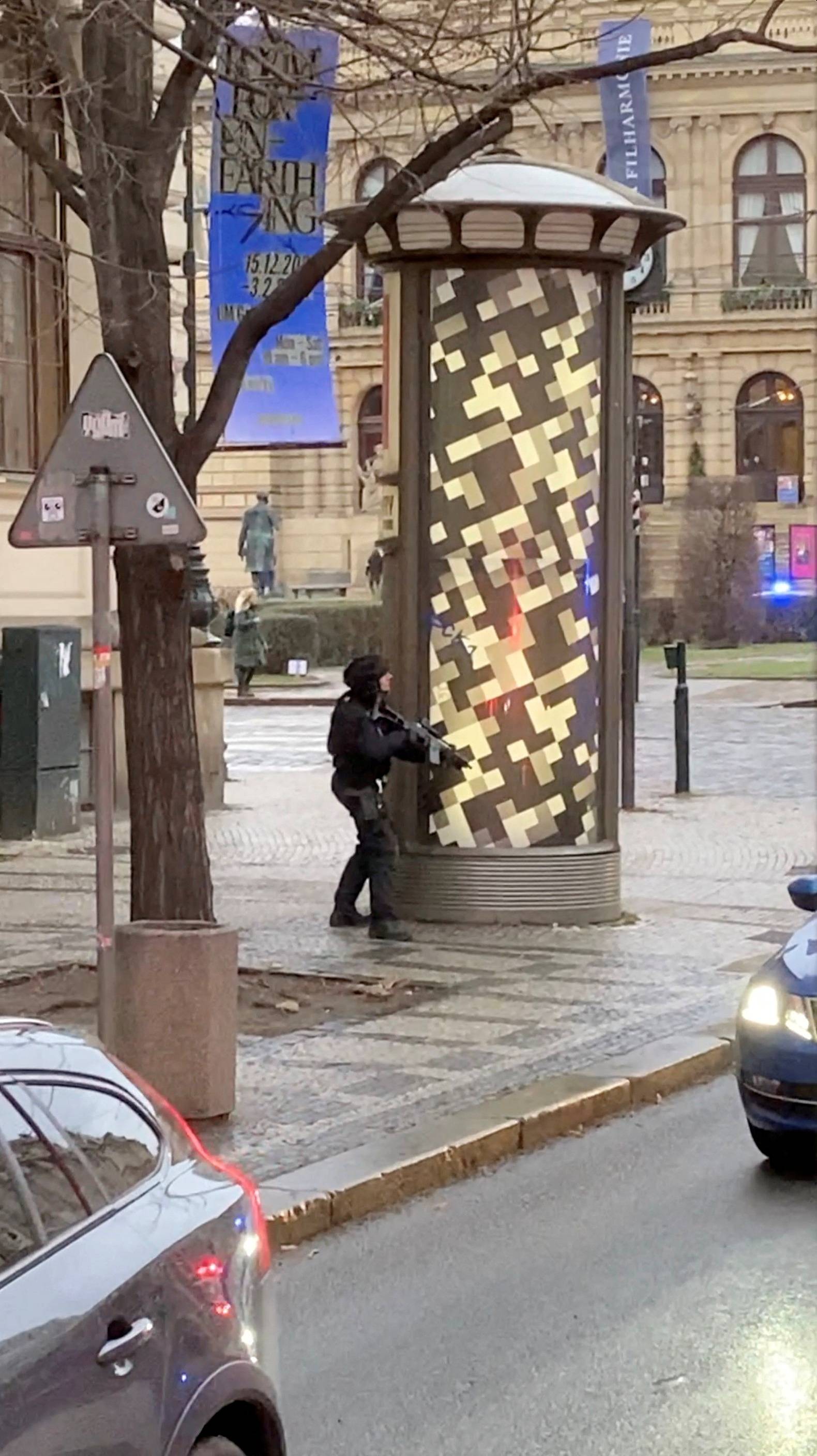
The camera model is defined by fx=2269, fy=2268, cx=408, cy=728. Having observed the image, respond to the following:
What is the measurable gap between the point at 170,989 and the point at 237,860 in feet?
27.6

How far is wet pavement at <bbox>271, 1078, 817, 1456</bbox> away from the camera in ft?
18.8

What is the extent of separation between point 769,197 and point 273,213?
52.4 meters

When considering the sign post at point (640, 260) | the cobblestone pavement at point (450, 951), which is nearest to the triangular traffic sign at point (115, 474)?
the cobblestone pavement at point (450, 951)

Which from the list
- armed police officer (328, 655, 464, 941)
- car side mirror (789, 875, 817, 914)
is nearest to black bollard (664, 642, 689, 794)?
armed police officer (328, 655, 464, 941)

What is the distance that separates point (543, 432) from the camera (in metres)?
13.8

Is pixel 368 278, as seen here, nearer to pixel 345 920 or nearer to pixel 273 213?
pixel 273 213

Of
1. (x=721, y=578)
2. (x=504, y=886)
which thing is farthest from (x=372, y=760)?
(x=721, y=578)

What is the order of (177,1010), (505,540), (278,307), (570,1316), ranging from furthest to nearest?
(505,540) → (278,307) → (177,1010) → (570,1316)

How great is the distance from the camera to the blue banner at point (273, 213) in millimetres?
11664

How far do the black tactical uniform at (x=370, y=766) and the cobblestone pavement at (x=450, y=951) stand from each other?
32cm

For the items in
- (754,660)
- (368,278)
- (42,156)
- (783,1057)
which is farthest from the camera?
(368,278)

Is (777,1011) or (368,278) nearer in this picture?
(777,1011)

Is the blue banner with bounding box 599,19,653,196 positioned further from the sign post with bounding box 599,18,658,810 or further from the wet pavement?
the wet pavement

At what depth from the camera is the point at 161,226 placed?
1095 cm
